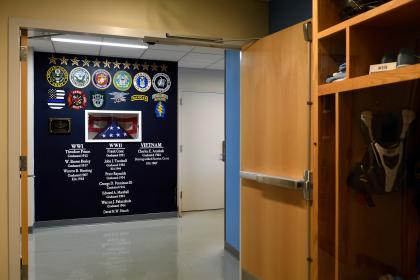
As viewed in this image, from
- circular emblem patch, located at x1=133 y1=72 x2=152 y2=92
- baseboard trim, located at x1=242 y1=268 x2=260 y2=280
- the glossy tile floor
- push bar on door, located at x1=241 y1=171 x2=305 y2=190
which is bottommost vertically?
the glossy tile floor

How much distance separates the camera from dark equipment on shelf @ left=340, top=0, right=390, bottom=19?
1.77 m

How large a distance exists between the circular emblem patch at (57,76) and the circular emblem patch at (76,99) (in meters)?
0.19

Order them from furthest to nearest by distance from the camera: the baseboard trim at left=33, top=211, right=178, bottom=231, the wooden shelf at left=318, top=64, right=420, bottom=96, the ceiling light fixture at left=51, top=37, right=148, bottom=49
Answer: the baseboard trim at left=33, top=211, right=178, bottom=231, the ceiling light fixture at left=51, top=37, right=148, bottom=49, the wooden shelf at left=318, top=64, right=420, bottom=96

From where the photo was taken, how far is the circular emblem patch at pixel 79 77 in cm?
557

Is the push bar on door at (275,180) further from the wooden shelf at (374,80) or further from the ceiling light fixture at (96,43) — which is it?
the ceiling light fixture at (96,43)

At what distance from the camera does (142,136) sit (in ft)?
19.5

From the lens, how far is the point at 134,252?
4.25 meters

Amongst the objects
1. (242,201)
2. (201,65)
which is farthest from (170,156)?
(242,201)

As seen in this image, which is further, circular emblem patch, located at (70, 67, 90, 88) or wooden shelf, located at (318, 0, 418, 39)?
circular emblem patch, located at (70, 67, 90, 88)

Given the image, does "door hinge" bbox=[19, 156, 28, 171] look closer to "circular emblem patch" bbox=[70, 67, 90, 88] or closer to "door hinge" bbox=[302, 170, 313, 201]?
"door hinge" bbox=[302, 170, 313, 201]

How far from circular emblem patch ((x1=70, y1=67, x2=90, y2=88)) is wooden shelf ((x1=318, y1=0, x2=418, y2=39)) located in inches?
174

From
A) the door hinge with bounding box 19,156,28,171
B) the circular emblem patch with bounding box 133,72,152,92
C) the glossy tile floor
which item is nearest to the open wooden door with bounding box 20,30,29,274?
the door hinge with bounding box 19,156,28,171

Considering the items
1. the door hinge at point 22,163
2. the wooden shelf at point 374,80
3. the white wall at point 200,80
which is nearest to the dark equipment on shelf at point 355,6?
the wooden shelf at point 374,80

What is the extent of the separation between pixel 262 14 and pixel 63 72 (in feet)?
11.6
